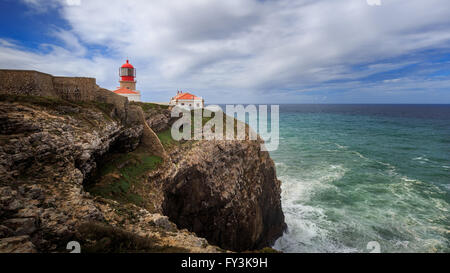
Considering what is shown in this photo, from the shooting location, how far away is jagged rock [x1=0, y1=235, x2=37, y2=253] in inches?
244

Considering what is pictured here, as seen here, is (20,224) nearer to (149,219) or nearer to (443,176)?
(149,219)

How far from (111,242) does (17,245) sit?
8.49 feet

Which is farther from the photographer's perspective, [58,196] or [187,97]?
[187,97]

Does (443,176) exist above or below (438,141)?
below

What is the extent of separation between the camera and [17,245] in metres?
6.41

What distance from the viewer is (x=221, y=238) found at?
18.2 meters

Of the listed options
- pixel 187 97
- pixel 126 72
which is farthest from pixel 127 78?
pixel 187 97

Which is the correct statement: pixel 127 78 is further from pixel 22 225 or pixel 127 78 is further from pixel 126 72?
pixel 22 225

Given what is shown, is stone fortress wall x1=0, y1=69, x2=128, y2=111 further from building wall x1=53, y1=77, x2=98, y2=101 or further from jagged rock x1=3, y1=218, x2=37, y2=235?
jagged rock x1=3, y1=218, x2=37, y2=235

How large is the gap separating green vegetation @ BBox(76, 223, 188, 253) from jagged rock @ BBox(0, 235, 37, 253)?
4.52ft

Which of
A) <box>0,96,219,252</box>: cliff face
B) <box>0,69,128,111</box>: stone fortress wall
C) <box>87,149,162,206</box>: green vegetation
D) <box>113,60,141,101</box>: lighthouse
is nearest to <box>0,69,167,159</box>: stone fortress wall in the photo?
<box>0,69,128,111</box>: stone fortress wall

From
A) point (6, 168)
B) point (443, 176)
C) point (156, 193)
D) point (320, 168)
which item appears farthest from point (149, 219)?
point (443, 176)

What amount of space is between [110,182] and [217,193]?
28.4ft

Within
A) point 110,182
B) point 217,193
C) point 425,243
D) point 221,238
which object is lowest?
point 425,243
